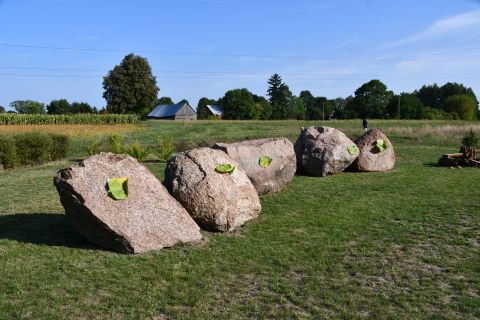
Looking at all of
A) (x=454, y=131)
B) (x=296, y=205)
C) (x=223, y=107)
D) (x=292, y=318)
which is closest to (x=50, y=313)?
(x=292, y=318)

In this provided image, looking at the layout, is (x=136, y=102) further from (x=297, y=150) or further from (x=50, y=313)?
(x=50, y=313)

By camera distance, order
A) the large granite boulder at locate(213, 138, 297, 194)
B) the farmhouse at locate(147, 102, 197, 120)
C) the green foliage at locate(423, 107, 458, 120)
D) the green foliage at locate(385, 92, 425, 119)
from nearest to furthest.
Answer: the large granite boulder at locate(213, 138, 297, 194) < the green foliage at locate(423, 107, 458, 120) < the green foliage at locate(385, 92, 425, 119) < the farmhouse at locate(147, 102, 197, 120)

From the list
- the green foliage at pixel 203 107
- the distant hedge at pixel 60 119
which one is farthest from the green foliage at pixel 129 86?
the green foliage at pixel 203 107

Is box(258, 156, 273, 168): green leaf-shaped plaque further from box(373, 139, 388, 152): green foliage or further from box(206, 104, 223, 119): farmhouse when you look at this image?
box(206, 104, 223, 119): farmhouse

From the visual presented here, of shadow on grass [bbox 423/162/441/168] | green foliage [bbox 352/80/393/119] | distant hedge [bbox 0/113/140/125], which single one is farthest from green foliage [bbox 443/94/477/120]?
shadow on grass [bbox 423/162/441/168]

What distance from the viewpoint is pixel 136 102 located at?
241 ft

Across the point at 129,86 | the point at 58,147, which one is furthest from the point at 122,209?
the point at 129,86

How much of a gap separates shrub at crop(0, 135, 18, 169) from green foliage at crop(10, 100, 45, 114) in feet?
308

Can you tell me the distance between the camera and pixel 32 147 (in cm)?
2062

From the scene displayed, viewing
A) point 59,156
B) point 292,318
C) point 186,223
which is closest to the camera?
point 292,318

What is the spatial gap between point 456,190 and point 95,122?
5441 cm

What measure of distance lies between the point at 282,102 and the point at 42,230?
95.3m

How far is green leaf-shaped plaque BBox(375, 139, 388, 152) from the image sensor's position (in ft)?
48.6

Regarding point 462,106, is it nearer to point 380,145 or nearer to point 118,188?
point 380,145
